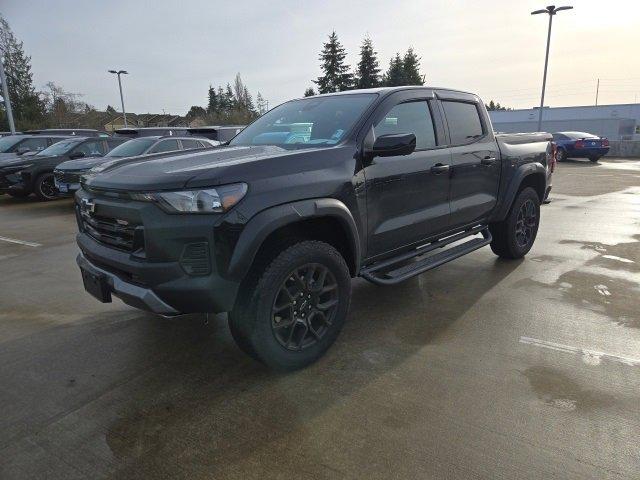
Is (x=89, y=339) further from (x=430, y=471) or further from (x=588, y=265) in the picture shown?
(x=588, y=265)

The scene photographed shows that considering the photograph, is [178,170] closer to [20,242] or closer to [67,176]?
[20,242]

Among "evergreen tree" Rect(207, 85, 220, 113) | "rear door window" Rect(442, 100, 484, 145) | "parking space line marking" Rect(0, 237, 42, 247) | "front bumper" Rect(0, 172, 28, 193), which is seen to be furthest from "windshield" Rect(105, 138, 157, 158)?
"evergreen tree" Rect(207, 85, 220, 113)

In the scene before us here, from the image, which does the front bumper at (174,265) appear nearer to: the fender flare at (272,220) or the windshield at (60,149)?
the fender flare at (272,220)

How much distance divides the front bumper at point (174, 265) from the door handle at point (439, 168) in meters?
2.15

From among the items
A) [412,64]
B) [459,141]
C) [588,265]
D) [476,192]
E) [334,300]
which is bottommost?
[588,265]

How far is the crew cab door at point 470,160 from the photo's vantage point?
430 centimetres

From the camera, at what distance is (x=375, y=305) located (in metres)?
4.27

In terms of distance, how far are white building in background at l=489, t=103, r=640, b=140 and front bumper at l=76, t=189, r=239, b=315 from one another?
3848cm

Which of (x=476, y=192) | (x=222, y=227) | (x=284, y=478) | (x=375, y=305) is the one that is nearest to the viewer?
(x=284, y=478)

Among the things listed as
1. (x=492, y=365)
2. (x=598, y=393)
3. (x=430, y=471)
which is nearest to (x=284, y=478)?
(x=430, y=471)

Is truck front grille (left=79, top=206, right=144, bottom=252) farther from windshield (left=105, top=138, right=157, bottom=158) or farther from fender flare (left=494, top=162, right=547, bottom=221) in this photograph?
windshield (left=105, top=138, right=157, bottom=158)

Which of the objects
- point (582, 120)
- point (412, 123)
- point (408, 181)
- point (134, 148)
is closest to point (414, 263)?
point (408, 181)

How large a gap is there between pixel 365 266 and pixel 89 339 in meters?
2.24

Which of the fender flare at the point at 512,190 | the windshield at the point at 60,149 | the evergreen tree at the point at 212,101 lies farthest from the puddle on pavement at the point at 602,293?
the evergreen tree at the point at 212,101
